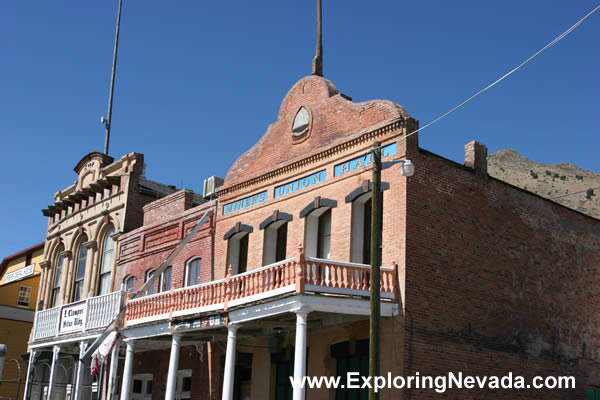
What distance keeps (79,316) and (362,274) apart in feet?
42.6

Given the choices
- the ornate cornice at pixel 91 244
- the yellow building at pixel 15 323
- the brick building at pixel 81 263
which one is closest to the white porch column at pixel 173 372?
the brick building at pixel 81 263

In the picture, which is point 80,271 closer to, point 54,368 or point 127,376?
point 54,368

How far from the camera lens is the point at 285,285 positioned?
1712cm

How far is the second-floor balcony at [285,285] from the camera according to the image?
55.2 ft

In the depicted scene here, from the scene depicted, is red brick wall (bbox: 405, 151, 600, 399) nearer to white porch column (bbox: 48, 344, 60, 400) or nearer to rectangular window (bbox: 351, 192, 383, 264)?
rectangular window (bbox: 351, 192, 383, 264)

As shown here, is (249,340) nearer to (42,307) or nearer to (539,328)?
(539,328)

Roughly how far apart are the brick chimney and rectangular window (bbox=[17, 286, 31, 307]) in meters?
28.7

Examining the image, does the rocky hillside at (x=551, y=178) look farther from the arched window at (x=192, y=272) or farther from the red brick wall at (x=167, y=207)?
the arched window at (x=192, y=272)

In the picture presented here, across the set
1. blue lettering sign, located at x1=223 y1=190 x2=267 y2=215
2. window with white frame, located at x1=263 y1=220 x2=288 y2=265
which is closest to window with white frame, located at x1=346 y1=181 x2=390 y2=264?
window with white frame, located at x1=263 y1=220 x2=288 y2=265

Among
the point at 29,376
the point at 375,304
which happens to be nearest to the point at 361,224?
the point at 375,304

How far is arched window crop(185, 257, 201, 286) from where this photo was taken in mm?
25828

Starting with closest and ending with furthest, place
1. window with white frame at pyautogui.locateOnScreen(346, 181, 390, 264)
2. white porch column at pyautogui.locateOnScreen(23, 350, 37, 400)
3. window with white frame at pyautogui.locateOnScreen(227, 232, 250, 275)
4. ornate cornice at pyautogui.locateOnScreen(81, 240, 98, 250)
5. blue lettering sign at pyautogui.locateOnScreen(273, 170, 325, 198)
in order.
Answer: window with white frame at pyautogui.locateOnScreen(346, 181, 390, 264) → blue lettering sign at pyautogui.locateOnScreen(273, 170, 325, 198) → window with white frame at pyautogui.locateOnScreen(227, 232, 250, 275) → white porch column at pyautogui.locateOnScreen(23, 350, 37, 400) → ornate cornice at pyautogui.locateOnScreen(81, 240, 98, 250)

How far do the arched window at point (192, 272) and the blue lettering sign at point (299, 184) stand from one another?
4.95 metres

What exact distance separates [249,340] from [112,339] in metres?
4.53
